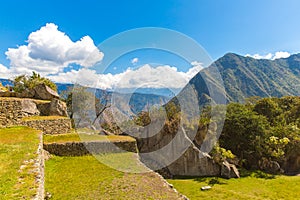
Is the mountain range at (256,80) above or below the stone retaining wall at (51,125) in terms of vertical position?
above

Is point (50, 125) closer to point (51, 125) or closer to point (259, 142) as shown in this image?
point (51, 125)

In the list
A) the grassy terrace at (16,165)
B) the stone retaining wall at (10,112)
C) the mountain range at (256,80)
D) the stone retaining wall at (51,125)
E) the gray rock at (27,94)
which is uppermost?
the mountain range at (256,80)

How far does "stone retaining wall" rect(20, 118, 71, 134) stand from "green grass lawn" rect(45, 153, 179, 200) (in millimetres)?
4189

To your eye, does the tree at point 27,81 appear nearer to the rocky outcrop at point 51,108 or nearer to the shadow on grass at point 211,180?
the rocky outcrop at point 51,108

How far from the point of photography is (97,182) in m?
10.8

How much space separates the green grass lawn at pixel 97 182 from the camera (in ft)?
30.8

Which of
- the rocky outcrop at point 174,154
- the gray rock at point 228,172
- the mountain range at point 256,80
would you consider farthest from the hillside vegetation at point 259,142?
the mountain range at point 256,80

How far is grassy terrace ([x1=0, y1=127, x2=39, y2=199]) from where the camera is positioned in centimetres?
615

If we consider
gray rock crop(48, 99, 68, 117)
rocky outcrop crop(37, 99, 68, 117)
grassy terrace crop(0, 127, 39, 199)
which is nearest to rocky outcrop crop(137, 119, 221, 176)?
gray rock crop(48, 99, 68, 117)

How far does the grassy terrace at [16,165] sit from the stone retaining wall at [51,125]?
3.03 m

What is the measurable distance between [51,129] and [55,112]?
3.06 meters

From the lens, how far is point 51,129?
18391 millimetres

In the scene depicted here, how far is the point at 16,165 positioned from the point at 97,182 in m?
4.00

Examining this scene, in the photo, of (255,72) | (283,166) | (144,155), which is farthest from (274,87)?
(144,155)
